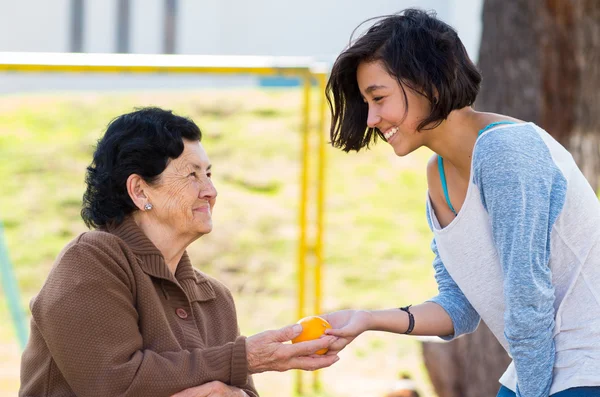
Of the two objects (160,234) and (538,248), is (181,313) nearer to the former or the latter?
(160,234)

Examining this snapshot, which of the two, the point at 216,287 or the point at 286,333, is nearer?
the point at 286,333

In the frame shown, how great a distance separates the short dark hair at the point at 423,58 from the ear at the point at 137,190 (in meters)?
0.73

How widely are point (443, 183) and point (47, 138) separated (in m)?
7.46

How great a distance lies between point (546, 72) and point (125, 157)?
3.09m

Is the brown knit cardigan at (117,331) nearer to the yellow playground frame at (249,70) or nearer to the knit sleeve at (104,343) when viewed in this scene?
the knit sleeve at (104,343)

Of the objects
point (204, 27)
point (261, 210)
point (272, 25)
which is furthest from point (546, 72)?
point (272, 25)

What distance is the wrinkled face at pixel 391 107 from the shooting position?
2.54 meters

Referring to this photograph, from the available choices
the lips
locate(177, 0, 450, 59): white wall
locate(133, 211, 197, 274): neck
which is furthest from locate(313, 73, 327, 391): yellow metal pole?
locate(177, 0, 450, 59): white wall

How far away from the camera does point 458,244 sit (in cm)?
251

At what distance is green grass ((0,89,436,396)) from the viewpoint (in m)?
7.85

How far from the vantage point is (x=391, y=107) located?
2545 millimetres

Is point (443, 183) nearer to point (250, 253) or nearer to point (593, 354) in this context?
point (593, 354)

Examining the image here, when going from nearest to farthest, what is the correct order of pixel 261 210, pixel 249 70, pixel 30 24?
A: pixel 249 70
pixel 30 24
pixel 261 210

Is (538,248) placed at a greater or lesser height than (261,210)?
greater
